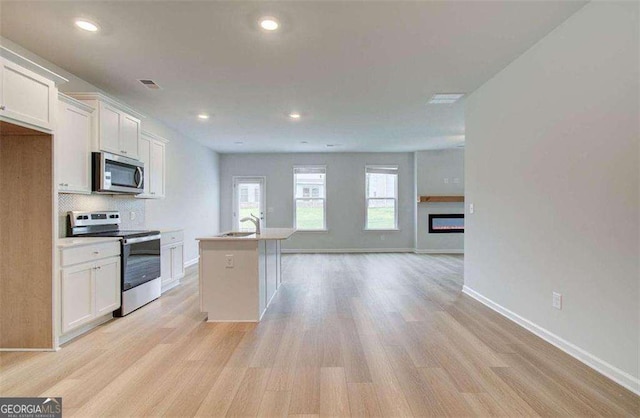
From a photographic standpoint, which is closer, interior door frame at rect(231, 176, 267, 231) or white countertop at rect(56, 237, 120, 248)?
white countertop at rect(56, 237, 120, 248)

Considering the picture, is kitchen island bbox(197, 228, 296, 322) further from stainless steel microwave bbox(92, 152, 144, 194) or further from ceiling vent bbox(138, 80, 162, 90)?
ceiling vent bbox(138, 80, 162, 90)

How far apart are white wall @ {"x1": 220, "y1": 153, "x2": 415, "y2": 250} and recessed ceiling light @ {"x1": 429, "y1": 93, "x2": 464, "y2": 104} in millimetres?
3925

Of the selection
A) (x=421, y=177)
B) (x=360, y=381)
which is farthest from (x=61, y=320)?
(x=421, y=177)

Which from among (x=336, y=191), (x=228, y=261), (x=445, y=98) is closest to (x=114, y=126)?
(x=228, y=261)

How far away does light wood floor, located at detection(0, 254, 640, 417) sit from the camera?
1874 millimetres

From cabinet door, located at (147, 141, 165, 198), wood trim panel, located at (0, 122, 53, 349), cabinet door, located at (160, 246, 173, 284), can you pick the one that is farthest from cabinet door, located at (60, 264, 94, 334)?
cabinet door, located at (147, 141, 165, 198)

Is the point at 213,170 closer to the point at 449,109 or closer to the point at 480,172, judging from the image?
the point at 449,109

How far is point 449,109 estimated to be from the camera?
4703mm

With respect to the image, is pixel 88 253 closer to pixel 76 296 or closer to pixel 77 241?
pixel 77 241

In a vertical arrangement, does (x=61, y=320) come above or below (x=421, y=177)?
below

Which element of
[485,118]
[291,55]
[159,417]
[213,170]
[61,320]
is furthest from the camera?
[213,170]

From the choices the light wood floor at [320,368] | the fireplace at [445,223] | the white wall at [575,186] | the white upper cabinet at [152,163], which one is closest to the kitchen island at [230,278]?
the light wood floor at [320,368]

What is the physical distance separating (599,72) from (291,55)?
7.95 ft

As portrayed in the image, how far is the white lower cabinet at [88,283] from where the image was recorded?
2.69 metres
